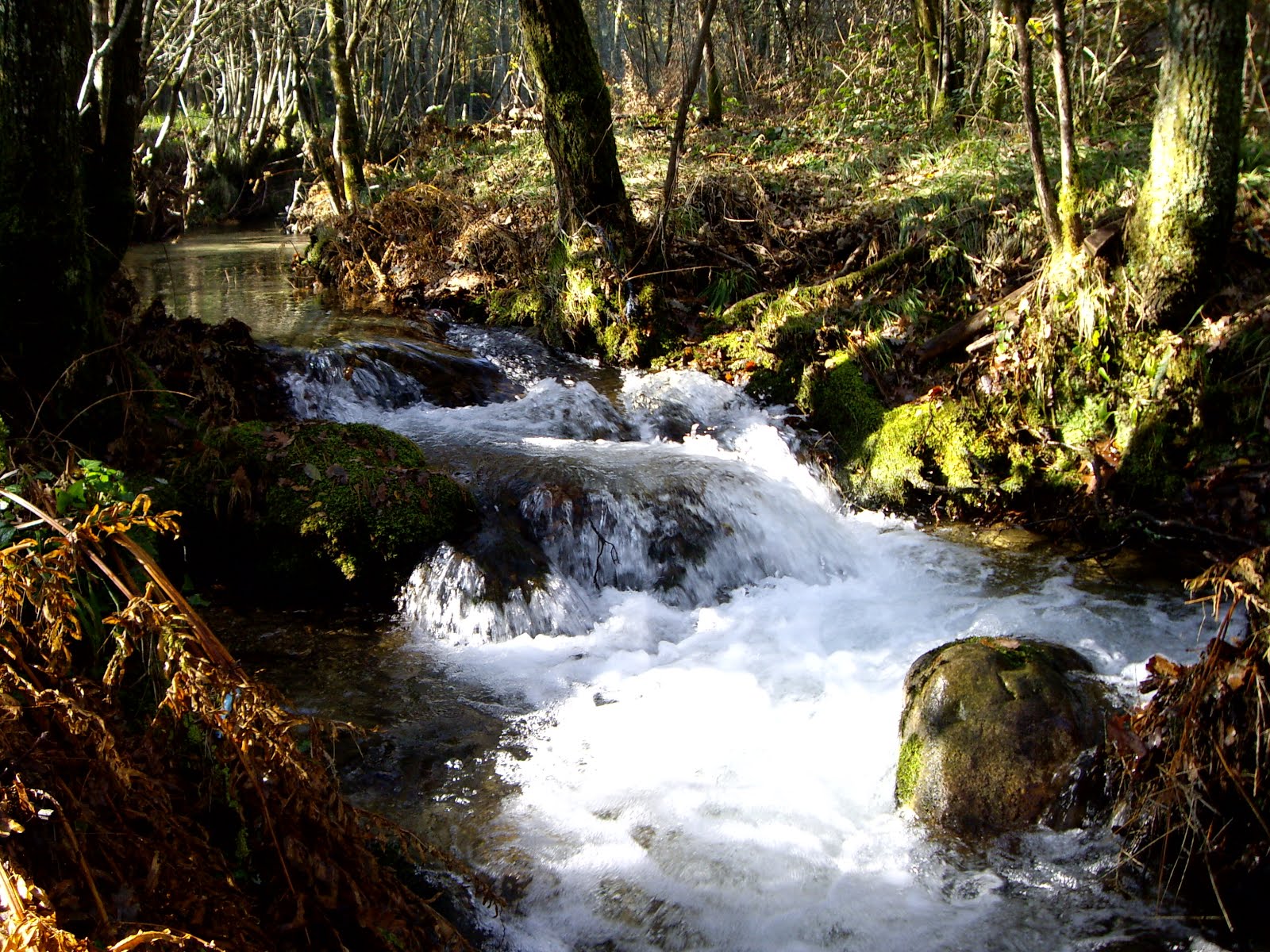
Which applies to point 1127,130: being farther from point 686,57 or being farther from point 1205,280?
point 686,57

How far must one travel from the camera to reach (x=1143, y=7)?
400 inches

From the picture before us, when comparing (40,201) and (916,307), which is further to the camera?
(916,307)

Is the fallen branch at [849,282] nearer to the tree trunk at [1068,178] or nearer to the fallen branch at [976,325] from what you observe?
the fallen branch at [976,325]

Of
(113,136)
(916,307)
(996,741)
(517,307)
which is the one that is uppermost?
(113,136)

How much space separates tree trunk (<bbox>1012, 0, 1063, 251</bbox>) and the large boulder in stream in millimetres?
4163

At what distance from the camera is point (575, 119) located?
354 inches

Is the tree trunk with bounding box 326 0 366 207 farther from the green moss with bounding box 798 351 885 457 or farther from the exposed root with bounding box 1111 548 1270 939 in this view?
the exposed root with bounding box 1111 548 1270 939

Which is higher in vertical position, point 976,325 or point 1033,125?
point 1033,125

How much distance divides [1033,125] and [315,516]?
599 cm

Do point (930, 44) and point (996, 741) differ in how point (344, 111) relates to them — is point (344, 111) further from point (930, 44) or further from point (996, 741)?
point (996, 741)

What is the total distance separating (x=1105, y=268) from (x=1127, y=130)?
4.12 metres

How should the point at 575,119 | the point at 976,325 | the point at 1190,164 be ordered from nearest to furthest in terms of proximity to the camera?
the point at 1190,164
the point at 976,325
the point at 575,119

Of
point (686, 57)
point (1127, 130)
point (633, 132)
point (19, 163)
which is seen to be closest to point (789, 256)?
point (1127, 130)

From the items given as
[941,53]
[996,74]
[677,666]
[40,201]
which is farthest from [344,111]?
[677,666]
